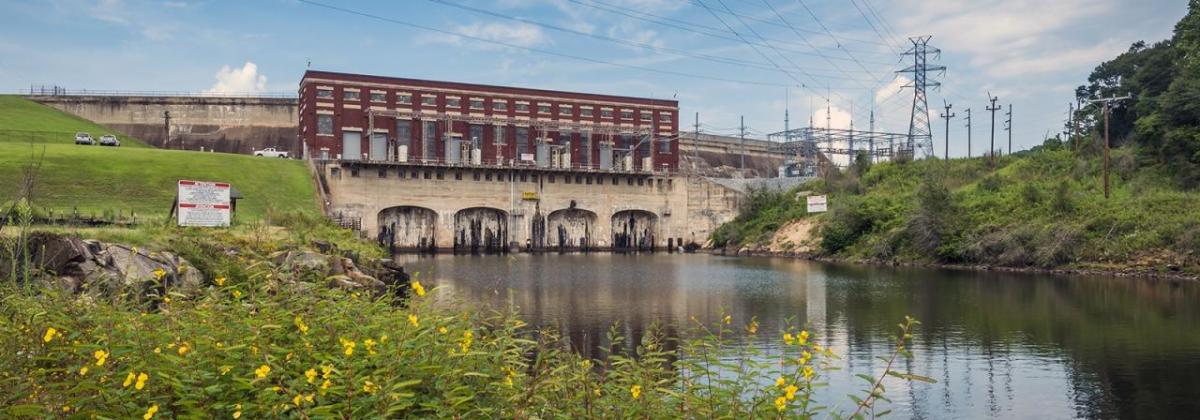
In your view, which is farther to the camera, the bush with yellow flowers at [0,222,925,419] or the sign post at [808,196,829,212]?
the sign post at [808,196,829,212]

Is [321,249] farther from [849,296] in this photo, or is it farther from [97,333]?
[97,333]

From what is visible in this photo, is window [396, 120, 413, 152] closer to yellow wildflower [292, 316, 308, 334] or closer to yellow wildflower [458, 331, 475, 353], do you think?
yellow wildflower [292, 316, 308, 334]

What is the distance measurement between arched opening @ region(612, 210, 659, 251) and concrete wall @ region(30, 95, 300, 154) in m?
33.8

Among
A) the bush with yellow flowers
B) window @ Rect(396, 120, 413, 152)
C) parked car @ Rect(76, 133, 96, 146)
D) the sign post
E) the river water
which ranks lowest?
the river water

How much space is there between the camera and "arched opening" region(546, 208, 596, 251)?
7912 cm

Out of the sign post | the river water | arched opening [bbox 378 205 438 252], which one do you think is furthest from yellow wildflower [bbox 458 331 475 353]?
the sign post

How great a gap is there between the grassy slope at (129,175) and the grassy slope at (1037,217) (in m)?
39.0

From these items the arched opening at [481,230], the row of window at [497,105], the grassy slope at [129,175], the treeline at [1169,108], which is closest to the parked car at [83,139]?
the grassy slope at [129,175]

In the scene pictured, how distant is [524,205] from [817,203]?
25.3 m

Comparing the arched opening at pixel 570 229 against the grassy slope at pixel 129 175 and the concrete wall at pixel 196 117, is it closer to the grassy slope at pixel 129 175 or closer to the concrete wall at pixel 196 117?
the grassy slope at pixel 129 175

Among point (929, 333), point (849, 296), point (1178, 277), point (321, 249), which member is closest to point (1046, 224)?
point (1178, 277)

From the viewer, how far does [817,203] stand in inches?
2933

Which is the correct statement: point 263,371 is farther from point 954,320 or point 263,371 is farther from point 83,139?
point 83,139

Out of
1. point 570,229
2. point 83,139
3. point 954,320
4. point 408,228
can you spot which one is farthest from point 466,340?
point 570,229
